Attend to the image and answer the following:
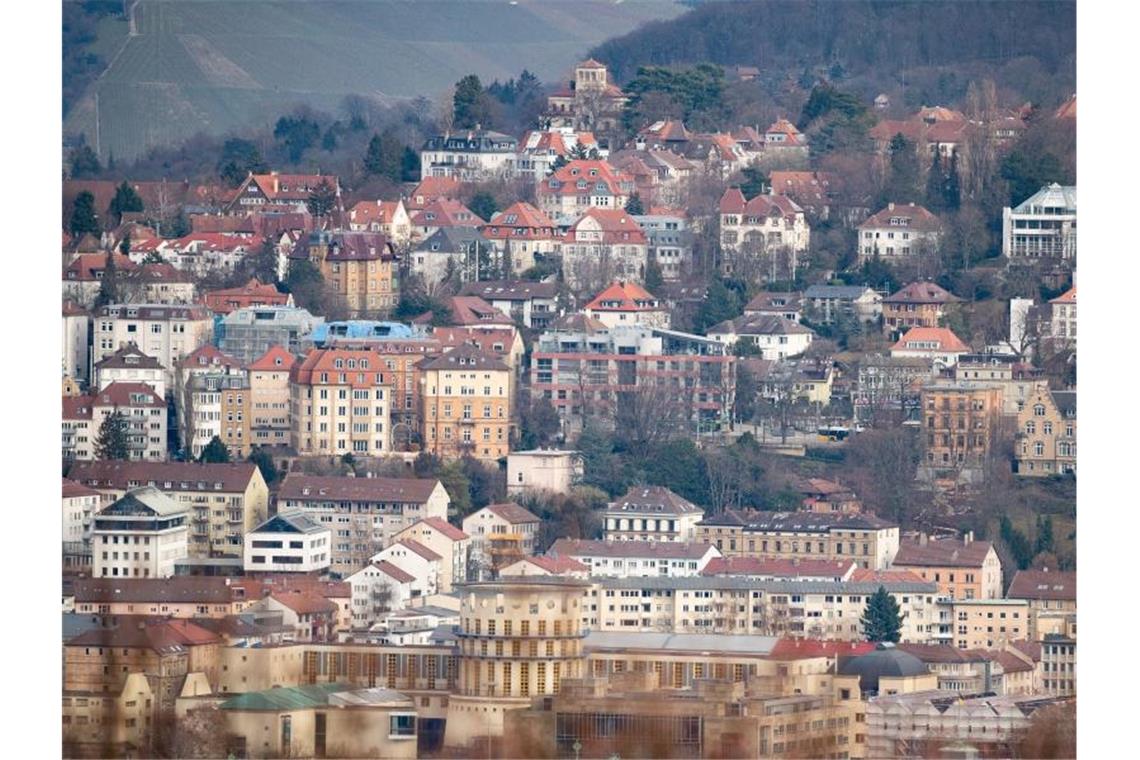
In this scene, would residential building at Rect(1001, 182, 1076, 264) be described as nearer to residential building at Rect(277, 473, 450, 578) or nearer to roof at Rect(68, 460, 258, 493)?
residential building at Rect(277, 473, 450, 578)

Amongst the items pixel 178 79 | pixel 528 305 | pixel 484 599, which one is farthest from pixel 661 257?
pixel 484 599

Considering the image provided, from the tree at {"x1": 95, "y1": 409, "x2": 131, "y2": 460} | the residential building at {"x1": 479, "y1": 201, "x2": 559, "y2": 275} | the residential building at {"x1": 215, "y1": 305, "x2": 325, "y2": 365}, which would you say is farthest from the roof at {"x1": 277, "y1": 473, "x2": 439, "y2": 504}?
the residential building at {"x1": 479, "y1": 201, "x2": 559, "y2": 275}

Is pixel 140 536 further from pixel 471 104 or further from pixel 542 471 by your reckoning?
pixel 471 104

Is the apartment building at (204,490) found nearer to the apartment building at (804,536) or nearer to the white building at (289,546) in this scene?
the white building at (289,546)

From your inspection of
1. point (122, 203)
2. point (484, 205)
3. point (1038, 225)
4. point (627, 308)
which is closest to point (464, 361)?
point (627, 308)

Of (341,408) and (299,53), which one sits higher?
(299,53)

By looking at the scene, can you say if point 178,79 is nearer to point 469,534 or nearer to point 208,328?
point 208,328

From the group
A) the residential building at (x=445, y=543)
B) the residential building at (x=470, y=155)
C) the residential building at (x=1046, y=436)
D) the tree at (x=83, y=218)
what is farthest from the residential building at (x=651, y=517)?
the residential building at (x=470, y=155)
